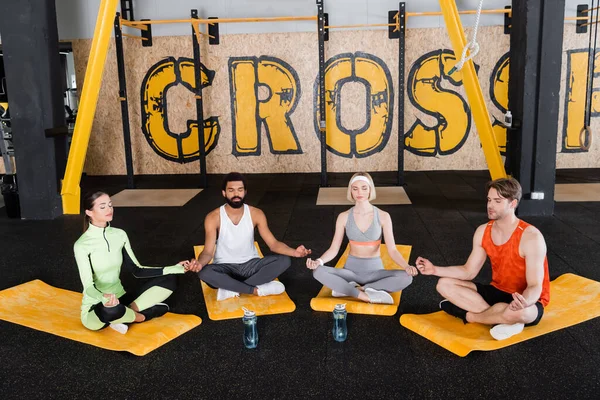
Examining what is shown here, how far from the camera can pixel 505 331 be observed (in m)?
3.35

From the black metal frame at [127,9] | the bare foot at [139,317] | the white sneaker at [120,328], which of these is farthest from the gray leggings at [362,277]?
the black metal frame at [127,9]

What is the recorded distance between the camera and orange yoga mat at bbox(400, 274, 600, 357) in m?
3.30

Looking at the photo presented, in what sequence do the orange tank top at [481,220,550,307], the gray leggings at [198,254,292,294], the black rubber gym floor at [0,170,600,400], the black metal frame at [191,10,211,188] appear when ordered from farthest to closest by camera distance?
the black metal frame at [191,10,211,188] < the gray leggings at [198,254,292,294] < the orange tank top at [481,220,550,307] < the black rubber gym floor at [0,170,600,400]

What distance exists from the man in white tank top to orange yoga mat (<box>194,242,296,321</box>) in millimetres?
50

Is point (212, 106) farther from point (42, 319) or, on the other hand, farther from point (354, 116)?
point (42, 319)

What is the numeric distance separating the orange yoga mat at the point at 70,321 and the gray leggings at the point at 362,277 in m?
0.91

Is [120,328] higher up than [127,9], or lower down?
lower down

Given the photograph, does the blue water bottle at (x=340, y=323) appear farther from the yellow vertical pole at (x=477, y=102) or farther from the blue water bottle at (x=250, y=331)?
the yellow vertical pole at (x=477, y=102)

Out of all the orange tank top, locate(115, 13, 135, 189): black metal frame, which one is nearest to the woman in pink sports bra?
the orange tank top

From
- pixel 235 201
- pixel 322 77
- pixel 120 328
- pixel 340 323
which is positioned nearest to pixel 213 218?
pixel 235 201

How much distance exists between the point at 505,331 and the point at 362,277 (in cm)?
107

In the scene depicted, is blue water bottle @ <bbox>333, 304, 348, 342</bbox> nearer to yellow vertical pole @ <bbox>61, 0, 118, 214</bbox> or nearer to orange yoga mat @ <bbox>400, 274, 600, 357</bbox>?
orange yoga mat @ <bbox>400, 274, 600, 357</bbox>

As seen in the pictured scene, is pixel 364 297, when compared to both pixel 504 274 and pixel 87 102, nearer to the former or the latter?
pixel 504 274

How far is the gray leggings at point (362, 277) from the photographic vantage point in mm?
3957
